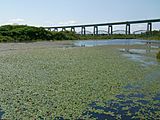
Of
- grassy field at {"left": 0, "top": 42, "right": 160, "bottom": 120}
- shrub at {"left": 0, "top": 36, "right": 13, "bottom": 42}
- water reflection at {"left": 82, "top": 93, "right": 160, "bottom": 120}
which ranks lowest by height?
water reflection at {"left": 82, "top": 93, "right": 160, "bottom": 120}

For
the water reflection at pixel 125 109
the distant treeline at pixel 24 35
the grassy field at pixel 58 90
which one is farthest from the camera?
the distant treeline at pixel 24 35

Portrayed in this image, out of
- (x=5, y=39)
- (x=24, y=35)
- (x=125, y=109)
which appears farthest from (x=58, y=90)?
(x=24, y=35)

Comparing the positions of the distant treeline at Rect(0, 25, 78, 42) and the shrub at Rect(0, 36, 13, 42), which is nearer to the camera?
the shrub at Rect(0, 36, 13, 42)

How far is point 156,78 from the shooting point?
45.8 ft

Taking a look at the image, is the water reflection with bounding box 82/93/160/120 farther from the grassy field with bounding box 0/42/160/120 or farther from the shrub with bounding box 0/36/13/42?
the shrub with bounding box 0/36/13/42

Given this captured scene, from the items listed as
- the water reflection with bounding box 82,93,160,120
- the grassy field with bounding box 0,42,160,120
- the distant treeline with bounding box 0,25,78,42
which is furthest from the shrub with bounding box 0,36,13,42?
the water reflection with bounding box 82,93,160,120

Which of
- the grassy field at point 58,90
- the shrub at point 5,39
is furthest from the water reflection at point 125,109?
the shrub at point 5,39

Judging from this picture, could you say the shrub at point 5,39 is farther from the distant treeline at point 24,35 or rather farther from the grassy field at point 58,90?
the grassy field at point 58,90

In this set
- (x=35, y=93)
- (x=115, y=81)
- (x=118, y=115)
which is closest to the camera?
(x=118, y=115)

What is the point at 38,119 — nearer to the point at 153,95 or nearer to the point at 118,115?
the point at 118,115

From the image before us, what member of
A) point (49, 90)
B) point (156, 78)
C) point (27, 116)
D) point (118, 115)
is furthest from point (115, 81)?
point (27, 116)

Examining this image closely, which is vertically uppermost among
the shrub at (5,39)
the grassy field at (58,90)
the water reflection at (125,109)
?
the shrub at (5,39)

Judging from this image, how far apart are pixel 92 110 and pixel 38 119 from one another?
1712 mm

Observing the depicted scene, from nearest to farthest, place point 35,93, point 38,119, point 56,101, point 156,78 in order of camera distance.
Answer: point 38,119 < point 56,101 < point 35,93 < point 156,78
